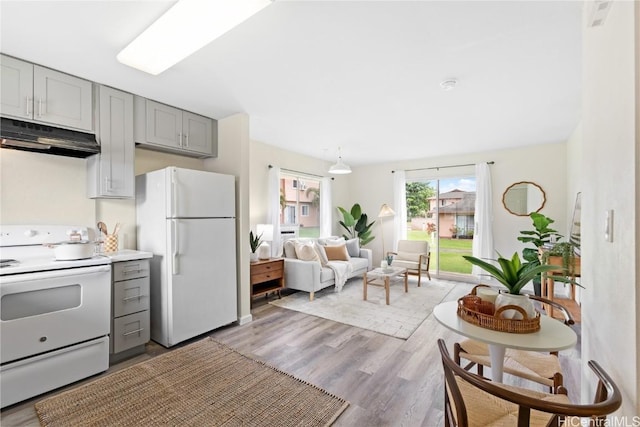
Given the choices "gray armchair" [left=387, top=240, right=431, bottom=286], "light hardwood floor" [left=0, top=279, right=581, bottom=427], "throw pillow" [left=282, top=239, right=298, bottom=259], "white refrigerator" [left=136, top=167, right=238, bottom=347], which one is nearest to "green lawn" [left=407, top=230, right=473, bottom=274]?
"gray armchair" [left=387, top=240, right=431, bottom=286]

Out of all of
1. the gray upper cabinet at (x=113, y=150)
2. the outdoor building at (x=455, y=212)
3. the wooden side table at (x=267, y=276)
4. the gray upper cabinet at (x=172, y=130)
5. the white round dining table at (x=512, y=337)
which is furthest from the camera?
the outdoor building at (x=455, y=212)

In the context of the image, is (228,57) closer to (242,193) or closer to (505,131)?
(242,193)

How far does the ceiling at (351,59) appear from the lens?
162cm

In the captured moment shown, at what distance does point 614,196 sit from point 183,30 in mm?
2264

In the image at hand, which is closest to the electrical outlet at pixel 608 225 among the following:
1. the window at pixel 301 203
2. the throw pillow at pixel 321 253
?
the throw pillow at pixel 321 253

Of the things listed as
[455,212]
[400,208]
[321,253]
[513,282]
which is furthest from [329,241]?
[513,282]

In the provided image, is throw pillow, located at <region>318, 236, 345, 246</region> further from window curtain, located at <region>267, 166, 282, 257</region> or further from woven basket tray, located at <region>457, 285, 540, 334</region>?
woven basket tray, located at <region>457, 285, 540, 334</region>

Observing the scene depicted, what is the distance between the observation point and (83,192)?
2609mm

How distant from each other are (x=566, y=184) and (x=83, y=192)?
250 inches

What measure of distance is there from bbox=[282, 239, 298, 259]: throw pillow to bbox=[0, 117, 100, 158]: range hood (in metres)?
2.68

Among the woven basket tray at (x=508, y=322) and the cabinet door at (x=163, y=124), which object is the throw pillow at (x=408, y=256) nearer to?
the woven basket tray at (x=508, y=322)

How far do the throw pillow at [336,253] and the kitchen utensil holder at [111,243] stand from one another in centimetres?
306

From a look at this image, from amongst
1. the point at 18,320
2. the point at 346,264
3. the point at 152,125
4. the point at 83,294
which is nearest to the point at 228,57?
the point at 152,125

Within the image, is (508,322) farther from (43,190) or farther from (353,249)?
(353,249)
